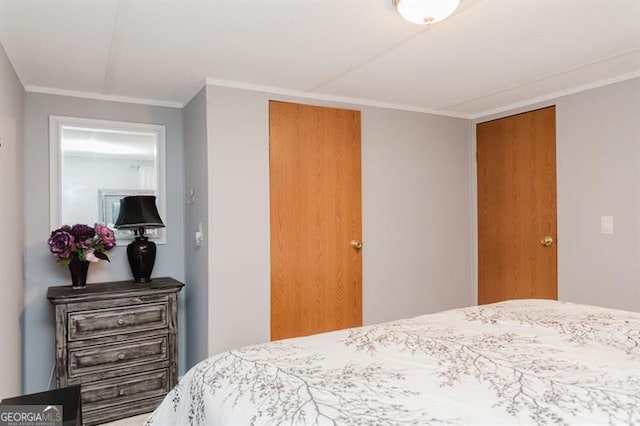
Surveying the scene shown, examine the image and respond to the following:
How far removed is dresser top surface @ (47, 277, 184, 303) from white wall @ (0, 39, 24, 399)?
0.72 ft

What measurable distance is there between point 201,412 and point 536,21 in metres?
2.16

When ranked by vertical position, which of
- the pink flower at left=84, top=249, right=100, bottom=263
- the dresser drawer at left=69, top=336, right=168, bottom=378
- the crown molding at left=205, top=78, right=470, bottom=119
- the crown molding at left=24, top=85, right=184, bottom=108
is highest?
the crown molding at left=205, top=78, right=470, bottom=119

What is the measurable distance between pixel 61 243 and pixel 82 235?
13 cm

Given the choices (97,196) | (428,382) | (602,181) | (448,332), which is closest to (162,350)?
(97,196)

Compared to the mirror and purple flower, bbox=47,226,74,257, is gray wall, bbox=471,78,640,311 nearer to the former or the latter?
the mirror

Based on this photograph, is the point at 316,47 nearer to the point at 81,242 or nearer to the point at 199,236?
the point at 199,236

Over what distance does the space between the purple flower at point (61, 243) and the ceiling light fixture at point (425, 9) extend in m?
2.36

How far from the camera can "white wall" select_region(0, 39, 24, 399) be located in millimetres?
2141

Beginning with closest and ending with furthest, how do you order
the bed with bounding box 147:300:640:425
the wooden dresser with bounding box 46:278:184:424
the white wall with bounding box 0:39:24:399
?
the bed with bounding box 147:300:640:425, the white wall with bounding box 0:39:24:399, the wooden dresser with bounding box 46:278:184:424

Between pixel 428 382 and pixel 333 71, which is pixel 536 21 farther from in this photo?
pixel 428 382

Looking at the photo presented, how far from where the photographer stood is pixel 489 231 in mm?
3805

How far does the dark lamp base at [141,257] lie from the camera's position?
2.99 metres

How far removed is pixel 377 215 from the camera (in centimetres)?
350

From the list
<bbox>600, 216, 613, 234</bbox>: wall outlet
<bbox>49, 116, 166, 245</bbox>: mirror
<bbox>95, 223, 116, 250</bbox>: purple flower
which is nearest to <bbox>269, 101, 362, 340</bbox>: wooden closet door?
<bbox>49, 116, 166, 245</bbox>: mirror
